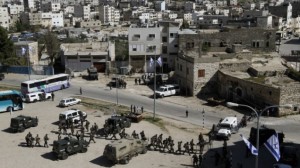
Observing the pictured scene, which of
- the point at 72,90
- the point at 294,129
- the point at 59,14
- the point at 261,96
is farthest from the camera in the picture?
the point at 59,14

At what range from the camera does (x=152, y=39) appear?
6669cm

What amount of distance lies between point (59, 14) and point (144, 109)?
6168 inches

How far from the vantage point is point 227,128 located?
36938 millimetres

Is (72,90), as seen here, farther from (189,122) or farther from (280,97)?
(280,97)

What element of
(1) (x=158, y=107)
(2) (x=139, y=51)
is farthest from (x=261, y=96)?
(2) (x=139, y=51)

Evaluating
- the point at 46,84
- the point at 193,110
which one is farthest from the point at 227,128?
the point at 46,84

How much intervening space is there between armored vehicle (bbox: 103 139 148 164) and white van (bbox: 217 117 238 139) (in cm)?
794

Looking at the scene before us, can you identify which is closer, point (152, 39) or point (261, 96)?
point (261, 96)

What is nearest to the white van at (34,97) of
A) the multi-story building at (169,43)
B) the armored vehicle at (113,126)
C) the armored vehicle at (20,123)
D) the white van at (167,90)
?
the armored vehicle at (20,123)

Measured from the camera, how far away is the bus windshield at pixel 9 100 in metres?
44.4

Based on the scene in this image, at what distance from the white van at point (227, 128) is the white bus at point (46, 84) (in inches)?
981

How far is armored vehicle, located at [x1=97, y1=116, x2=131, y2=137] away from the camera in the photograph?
36625 millimetres

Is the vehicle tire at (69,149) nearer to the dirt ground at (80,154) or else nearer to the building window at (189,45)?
the dirt ground at (80,154)

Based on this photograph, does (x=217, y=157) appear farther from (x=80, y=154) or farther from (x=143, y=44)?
(x=143, y=44)
